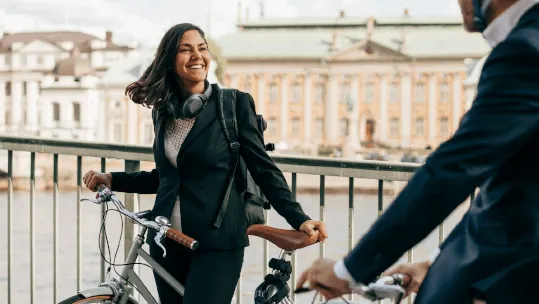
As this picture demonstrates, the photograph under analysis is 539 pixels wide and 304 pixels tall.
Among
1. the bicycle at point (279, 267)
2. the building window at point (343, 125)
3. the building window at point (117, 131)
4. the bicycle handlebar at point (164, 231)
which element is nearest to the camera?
the bicycle at point (279, 267)

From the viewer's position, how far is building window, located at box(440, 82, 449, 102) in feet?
165

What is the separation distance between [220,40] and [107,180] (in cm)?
5174

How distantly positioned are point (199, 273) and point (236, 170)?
0.22m

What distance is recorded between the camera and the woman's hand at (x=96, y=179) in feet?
6.55

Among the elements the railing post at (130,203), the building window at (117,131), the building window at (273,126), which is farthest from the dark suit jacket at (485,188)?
the building window at (273,126)

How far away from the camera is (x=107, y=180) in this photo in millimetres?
2025

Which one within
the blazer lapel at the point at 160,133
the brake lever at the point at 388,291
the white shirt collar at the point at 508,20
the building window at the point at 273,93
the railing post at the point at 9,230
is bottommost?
the building window at the point at 273,93

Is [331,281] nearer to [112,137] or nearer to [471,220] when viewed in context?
[471,220]

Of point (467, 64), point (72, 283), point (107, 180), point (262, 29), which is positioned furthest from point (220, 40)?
point (107, 180)

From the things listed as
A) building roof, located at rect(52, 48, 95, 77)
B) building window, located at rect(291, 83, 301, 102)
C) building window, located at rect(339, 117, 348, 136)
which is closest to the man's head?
building window, located at rect(339, 117, 348, 136)

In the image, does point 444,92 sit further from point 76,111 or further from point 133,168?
point 133,168

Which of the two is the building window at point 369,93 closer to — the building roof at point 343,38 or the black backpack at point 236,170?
the building roof at point 343,38

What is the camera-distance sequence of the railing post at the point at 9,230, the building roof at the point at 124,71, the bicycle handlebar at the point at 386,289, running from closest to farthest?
1. the bicycle handlebar at the point at 386,289
2. the railing post at the point at 9,230
3. the building roof at the point at 124,71

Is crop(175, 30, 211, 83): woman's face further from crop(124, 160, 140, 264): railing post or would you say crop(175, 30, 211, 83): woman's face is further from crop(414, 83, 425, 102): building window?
crop(414, 83, 425, 102): building window
